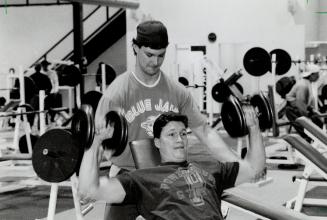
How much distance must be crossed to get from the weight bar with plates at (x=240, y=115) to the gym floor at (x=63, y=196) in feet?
4.67

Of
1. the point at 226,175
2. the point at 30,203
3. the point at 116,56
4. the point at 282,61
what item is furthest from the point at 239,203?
the point at 116,56

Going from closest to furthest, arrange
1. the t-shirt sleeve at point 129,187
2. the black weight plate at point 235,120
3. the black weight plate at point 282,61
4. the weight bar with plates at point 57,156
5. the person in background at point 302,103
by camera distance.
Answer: the t-shirt sleeve at point 129,187 → the black weight plate at point 235,120 → the weight bar with plates at point 57,156 → the person in background at point 302,103 → the black weight plate at point 282,61

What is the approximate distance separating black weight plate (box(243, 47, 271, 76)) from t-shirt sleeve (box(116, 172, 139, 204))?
4.96 m

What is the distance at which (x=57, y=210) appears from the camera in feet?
14.4

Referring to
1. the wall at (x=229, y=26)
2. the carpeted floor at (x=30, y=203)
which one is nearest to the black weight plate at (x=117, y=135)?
the carpeted floor at (x=30, y=203)

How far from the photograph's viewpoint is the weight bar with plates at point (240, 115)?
222 cm

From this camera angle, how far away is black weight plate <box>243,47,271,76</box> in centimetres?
691

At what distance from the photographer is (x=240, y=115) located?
222 cm

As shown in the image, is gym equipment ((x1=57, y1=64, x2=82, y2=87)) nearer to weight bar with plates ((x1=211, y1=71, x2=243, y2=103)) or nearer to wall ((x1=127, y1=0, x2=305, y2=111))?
weight bar with plates ((x1=211, y1=71, x2=243, y2=103))

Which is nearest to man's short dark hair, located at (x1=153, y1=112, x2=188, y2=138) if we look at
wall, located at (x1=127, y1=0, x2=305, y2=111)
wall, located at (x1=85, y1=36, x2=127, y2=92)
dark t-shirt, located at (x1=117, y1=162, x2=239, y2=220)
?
dark t-shirt, located at (x1=117, y1=162, x2=239, y2=220)

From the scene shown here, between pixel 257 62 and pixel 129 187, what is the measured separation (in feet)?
16.7

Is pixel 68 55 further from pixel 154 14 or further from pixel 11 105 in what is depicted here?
pixel 11 105

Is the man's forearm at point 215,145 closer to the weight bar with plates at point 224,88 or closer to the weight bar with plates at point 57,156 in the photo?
the weight bar with plates at point 57,156

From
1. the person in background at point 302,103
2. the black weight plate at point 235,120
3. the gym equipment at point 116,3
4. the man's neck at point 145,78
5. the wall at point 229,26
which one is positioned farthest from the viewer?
the wall at point 229,26
